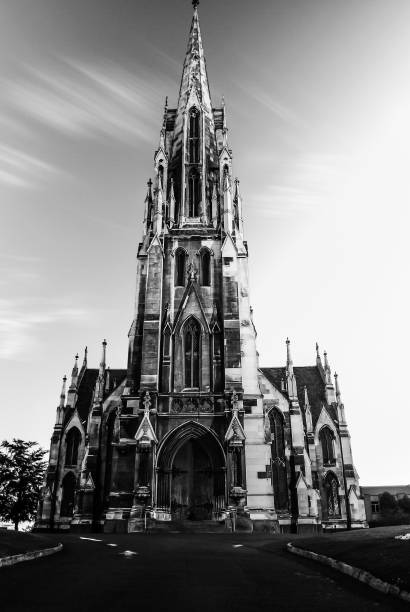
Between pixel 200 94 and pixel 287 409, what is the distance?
2679 centimetres

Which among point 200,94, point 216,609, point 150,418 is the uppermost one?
point 200,94

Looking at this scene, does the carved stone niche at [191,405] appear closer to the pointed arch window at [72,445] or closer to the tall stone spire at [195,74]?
the pointed arch window at [72,445]

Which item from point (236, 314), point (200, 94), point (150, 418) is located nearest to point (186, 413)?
point (150, 418)

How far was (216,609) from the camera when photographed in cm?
736

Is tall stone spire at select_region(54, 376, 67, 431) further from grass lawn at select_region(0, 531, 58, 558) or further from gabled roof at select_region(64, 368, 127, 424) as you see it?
grass lawn at select_region(0, 531, 58, 558)

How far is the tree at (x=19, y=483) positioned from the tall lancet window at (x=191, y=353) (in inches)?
774

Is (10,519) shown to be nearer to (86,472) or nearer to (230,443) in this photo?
(86,472)

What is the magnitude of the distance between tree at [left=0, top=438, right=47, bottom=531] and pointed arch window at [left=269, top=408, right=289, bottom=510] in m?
20.0

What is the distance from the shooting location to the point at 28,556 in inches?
493

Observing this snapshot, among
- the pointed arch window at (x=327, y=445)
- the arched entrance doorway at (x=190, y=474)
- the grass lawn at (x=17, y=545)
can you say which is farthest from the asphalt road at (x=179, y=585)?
the pointed arch window at (x=327, y=445)

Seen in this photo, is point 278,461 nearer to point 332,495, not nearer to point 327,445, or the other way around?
point 332,495

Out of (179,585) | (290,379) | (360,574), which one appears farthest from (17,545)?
(290,379)

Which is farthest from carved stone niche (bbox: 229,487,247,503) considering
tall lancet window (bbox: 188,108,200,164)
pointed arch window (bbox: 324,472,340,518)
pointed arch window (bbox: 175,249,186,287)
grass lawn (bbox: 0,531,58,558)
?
tall lancet window (bbox: 188,108,200,164)

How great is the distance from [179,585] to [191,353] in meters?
22.9
